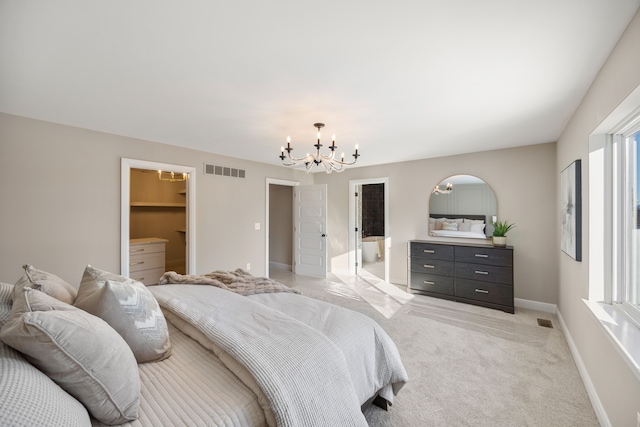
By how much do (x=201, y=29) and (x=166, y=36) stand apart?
0.23 meters

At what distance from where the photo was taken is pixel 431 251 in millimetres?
4449

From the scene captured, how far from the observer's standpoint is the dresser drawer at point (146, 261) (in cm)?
446

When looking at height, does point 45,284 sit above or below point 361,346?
above

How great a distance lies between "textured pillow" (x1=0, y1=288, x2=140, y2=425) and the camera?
0.84m

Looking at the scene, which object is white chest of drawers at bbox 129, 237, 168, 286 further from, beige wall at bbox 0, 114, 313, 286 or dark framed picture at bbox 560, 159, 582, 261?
dark framed picture at bbox 560, 159, 582, 261

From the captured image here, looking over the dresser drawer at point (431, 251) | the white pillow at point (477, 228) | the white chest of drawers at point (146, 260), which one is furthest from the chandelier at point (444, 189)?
the white chest of drawers at point (146, 260)

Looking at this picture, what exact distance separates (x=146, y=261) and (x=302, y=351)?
172 inches

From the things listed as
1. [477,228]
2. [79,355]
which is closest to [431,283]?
[477,228]

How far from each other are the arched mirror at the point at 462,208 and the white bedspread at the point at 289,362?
3857mm

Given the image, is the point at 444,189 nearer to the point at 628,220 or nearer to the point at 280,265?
the point at 628,220

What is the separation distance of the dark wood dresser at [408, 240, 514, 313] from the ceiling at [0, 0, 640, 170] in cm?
180

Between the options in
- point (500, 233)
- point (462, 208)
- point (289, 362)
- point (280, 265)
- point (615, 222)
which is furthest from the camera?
point (280, 265)

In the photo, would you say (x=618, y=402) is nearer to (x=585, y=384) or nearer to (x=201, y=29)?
(x=585, y=384)

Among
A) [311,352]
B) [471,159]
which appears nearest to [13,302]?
[311,352]
